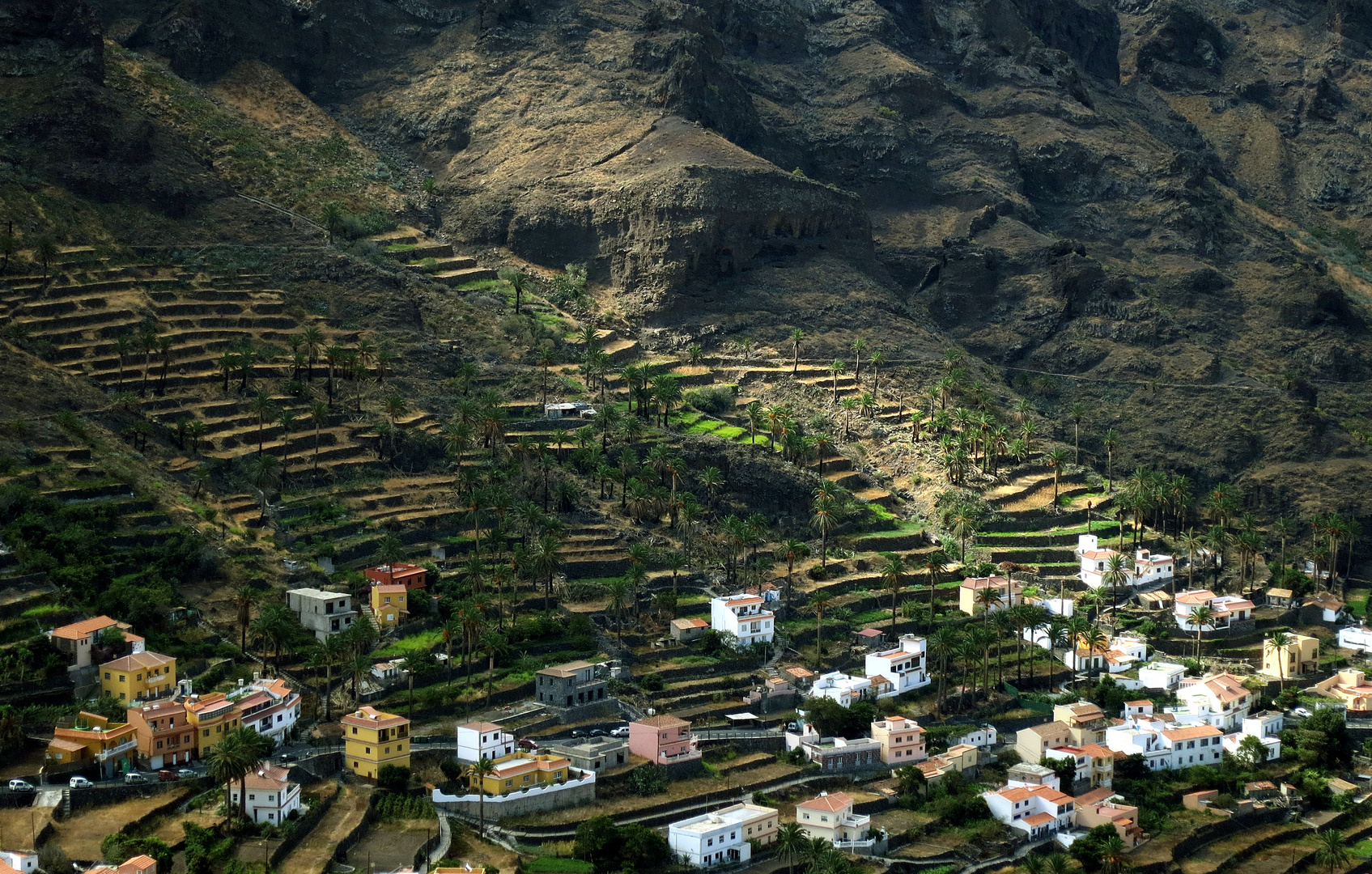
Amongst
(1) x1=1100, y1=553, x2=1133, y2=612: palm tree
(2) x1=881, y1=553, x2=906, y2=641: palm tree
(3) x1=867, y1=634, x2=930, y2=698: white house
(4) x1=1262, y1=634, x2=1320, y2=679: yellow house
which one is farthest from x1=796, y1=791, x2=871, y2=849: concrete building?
(4) x1=1262, y1=634, x2=1320, y2=679: yellow house

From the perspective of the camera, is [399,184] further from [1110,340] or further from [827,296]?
[1110,340]

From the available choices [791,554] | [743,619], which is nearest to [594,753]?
[743,619]

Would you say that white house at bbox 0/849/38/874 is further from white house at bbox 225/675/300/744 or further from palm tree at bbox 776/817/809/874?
palm tree at bbox 776/817/809/874

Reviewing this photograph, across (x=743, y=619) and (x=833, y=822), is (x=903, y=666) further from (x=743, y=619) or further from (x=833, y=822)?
(x=833, y=822)

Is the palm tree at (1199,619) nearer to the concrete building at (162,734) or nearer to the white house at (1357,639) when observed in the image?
the white house at (1357,639)

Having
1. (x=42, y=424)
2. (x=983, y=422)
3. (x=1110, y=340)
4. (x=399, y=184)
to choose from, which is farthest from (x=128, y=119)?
(x=1110, y=340)

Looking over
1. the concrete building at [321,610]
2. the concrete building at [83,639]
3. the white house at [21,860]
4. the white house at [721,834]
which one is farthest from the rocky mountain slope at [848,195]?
the white house at [21,860]
